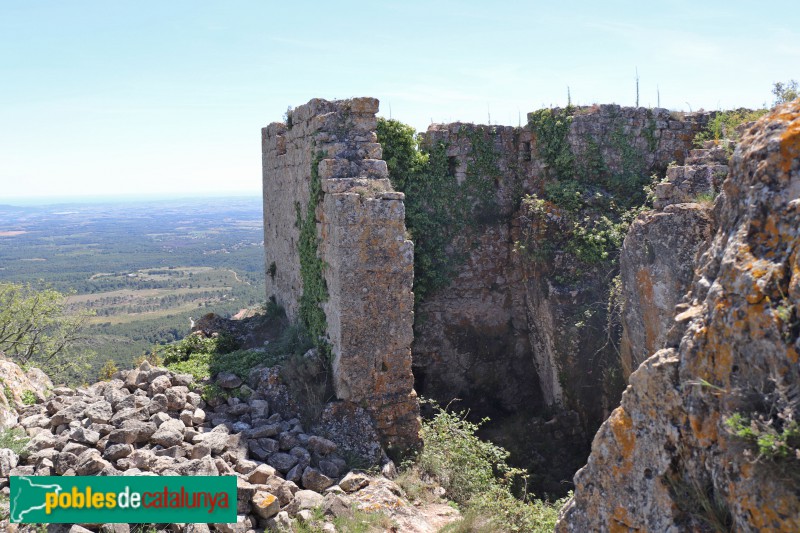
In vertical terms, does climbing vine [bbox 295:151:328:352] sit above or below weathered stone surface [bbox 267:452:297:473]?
above

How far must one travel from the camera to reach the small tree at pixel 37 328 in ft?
59.7

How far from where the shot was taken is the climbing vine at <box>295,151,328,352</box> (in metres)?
8.33

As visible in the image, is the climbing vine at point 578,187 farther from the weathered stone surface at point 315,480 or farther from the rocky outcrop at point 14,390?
the rocky outcrop at point 14,390

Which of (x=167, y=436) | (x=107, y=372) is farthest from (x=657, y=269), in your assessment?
(x=107, y=372)

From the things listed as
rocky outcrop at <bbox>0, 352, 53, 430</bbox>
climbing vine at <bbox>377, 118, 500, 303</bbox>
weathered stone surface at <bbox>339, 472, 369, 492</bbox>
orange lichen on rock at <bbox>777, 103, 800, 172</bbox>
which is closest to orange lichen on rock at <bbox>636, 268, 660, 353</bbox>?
weathered stone surface at <bbox>339, 472, 369, 492</bbox>

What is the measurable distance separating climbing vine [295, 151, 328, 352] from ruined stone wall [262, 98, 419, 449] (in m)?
0.07

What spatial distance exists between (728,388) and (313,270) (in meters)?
6.77

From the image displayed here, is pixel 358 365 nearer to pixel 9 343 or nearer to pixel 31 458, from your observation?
pixel 31 458

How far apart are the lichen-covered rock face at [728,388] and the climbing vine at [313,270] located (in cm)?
557

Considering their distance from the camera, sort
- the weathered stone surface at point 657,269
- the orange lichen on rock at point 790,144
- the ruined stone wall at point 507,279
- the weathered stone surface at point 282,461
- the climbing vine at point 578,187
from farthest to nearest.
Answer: the ruined stone wall at point 507,279, the climbing vine at point 578,187, the weathered stone surface at point 657,269, the weathered stone surface at point 282,461, the orange lichen on rock at point 790,144

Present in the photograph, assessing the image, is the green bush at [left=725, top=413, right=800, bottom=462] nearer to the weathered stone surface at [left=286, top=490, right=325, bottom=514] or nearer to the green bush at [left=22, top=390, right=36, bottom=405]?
the weathered stone surface at [left=286, top=490, right=325, bottom=514]

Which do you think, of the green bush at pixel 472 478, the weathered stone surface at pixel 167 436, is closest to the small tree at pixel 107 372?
the weathered stone surface at pixel 167 436

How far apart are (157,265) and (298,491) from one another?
10700 centimetres

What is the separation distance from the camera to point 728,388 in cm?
256
